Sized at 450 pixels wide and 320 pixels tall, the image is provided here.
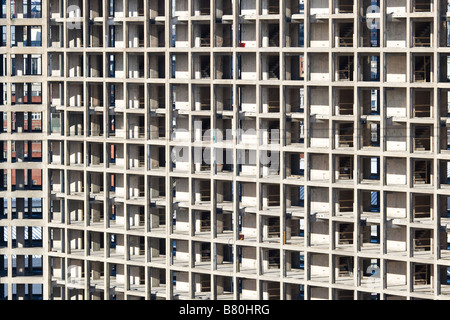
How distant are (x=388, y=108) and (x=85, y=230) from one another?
29972 millimetres

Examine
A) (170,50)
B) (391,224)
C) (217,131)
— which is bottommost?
(391,224)

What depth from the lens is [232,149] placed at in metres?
97.4

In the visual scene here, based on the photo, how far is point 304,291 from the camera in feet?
314

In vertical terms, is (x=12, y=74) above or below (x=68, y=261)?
above

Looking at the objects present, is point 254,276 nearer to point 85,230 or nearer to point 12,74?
point 85,230

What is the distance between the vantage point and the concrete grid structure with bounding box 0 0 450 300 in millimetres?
91500

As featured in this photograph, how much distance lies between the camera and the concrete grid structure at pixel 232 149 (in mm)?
91500

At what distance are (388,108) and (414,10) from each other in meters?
8.01

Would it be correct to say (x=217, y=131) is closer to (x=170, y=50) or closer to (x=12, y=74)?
(x=170, y=50)

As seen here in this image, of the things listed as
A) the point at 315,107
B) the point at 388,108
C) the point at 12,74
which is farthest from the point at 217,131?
the point at 12,74
